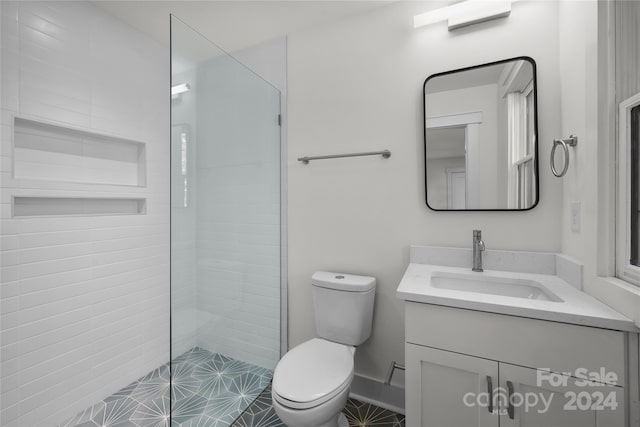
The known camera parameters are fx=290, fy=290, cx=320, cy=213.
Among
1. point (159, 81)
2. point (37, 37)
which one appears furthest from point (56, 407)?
point (159, 81)

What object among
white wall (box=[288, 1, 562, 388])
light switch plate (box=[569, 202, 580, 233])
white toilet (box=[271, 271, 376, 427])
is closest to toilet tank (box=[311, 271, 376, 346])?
white toilet (box=[271, 271, 376, 427])

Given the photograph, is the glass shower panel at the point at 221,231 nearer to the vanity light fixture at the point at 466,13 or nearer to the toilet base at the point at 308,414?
the toilet base at the point at 308,414

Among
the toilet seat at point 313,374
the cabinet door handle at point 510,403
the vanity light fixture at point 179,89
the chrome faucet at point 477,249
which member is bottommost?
the toilet seat at point 313,374

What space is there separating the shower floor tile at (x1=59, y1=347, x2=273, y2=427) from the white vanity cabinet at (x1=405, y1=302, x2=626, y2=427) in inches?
38.5

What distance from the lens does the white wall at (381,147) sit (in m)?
1.47

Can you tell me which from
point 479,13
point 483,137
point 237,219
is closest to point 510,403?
point 483,137

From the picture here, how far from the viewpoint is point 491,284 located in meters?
1.42

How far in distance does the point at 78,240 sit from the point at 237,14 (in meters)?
1.71

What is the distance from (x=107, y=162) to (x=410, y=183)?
1.97 meters

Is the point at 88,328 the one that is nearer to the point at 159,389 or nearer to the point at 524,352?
the point at 159,389

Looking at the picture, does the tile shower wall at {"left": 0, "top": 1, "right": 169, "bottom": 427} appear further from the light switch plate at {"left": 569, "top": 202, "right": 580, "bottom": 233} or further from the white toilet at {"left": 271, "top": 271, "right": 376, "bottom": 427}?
the light switch plate at {"left": 569, "top": 202, "right": 580, "bottom": 233}

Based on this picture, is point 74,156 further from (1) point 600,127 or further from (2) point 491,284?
(1) point 600,127

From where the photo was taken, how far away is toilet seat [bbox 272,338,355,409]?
4.03 feet

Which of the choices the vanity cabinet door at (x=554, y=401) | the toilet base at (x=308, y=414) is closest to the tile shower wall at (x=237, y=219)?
the toilet base at (x=308, y=414)
